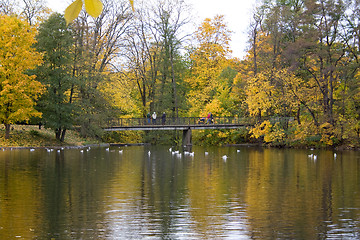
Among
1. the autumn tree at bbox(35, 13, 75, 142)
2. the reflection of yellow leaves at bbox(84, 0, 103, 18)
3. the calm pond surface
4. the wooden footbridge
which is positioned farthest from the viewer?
the wooden footbridge

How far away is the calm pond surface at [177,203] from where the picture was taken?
962cm

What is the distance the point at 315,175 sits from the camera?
20297 mm

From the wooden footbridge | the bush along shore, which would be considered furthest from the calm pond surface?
the wooden footbridge

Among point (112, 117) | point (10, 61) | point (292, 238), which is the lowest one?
point (292, 238)

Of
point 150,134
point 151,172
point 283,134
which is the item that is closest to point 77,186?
point 151,172

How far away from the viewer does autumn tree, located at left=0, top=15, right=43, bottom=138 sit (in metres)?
35.5

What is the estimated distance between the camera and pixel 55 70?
38.6 m

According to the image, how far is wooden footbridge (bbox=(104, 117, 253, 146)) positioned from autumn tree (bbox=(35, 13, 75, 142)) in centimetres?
699

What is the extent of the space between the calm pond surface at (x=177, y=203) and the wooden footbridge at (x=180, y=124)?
2406cm

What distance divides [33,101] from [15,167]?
56.2 ft

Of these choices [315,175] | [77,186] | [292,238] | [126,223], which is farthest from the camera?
[315,175]

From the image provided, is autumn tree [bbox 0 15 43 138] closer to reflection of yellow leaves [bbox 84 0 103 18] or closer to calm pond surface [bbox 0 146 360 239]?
calm pond surface [bbox 0 146 360 239]

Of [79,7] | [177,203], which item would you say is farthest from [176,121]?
[79,7]

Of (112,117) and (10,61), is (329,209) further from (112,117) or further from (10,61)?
(112,117)
